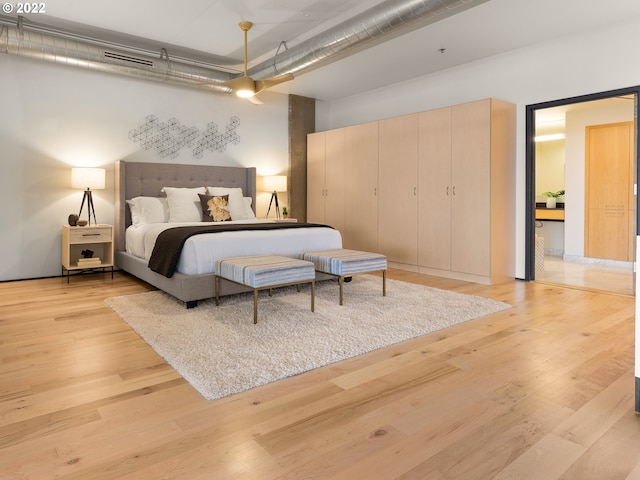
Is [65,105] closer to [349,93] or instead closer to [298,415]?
[349,93]

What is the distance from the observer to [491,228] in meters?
4.68

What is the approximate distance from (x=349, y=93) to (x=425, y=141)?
2.10m

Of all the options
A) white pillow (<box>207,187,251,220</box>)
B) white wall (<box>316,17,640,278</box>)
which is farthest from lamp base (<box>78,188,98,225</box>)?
white wall (<box>316,17,640,278</box>)

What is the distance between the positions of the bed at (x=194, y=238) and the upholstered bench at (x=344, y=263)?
375 mm

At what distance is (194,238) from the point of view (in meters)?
3.74

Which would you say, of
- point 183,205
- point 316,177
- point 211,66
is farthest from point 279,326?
point 316,177

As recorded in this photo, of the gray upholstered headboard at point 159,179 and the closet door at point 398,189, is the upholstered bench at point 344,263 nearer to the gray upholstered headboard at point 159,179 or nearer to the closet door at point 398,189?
the closet door at point 398,189

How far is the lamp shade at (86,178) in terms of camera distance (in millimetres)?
4793

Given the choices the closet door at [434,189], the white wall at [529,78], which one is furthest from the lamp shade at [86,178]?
the white wall at [529,78]

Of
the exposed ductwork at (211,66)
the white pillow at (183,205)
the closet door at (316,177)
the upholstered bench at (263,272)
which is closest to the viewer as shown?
the upholstered bench at (263,272)

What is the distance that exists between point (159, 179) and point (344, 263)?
10.2 ft

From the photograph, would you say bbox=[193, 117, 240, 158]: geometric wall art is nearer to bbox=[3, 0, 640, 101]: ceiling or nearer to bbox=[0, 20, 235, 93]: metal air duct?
bbox=[0, 20, 235, 93]: metal air duct

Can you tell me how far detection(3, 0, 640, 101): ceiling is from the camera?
3.91 metres

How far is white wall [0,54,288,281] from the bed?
0.82ft
